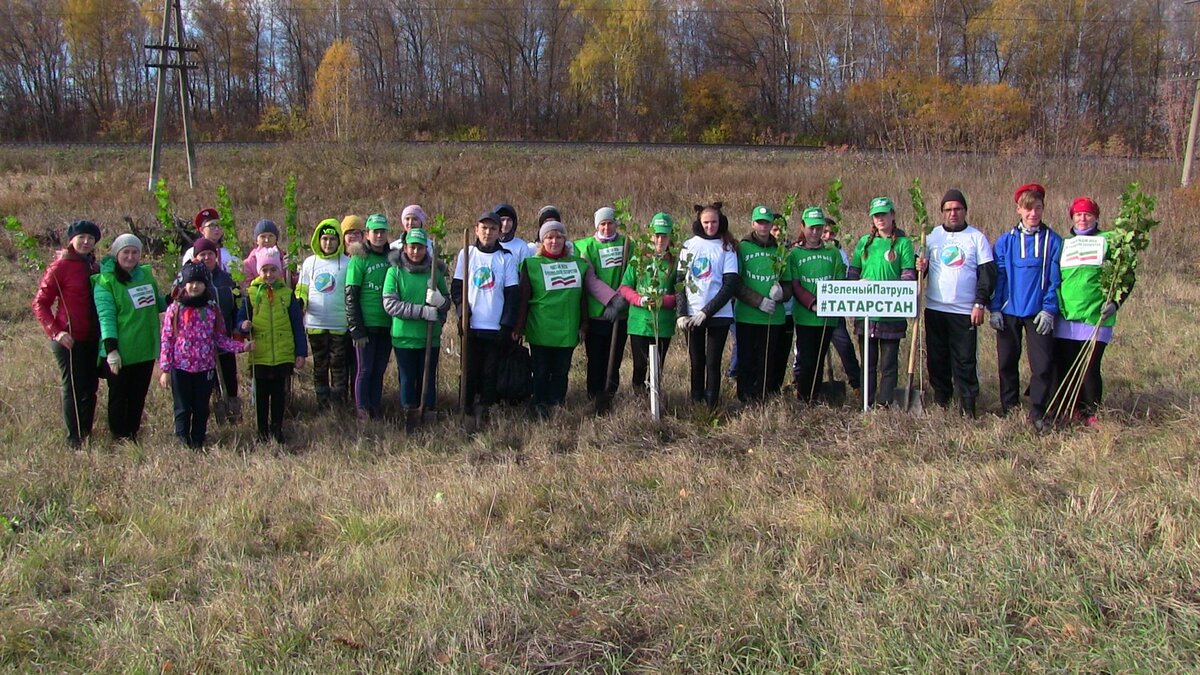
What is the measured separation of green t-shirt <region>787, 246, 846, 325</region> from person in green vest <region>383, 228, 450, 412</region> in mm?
2988

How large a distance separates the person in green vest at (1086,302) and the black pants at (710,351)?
2.54 m

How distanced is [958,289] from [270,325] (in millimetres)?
5473

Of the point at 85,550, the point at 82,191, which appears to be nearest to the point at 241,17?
the point at 82,191

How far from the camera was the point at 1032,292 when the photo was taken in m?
6.15

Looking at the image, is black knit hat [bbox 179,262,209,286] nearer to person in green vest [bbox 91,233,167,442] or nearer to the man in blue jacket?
person in green vest [bbox 91,233,167,442]

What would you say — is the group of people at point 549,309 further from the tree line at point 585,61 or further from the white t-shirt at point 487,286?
the tree line at point 585,61

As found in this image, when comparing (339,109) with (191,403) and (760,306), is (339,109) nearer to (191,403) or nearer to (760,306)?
(191,403)

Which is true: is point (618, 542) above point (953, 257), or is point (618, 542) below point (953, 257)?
below

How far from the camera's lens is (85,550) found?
4391 millimetres

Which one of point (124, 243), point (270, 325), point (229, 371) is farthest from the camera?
point (229, 371)

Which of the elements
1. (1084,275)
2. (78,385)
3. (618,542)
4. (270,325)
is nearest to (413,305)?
(270,325)

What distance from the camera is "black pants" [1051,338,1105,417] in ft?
20.0

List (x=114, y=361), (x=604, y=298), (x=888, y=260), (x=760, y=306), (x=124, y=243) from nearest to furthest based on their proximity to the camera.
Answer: (x=114, y=361), (x=124, y=243), (x=888, y=260), (x=760, y=306), (x=604, y=298)

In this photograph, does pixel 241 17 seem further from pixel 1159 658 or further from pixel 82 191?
pixel 1159 658
